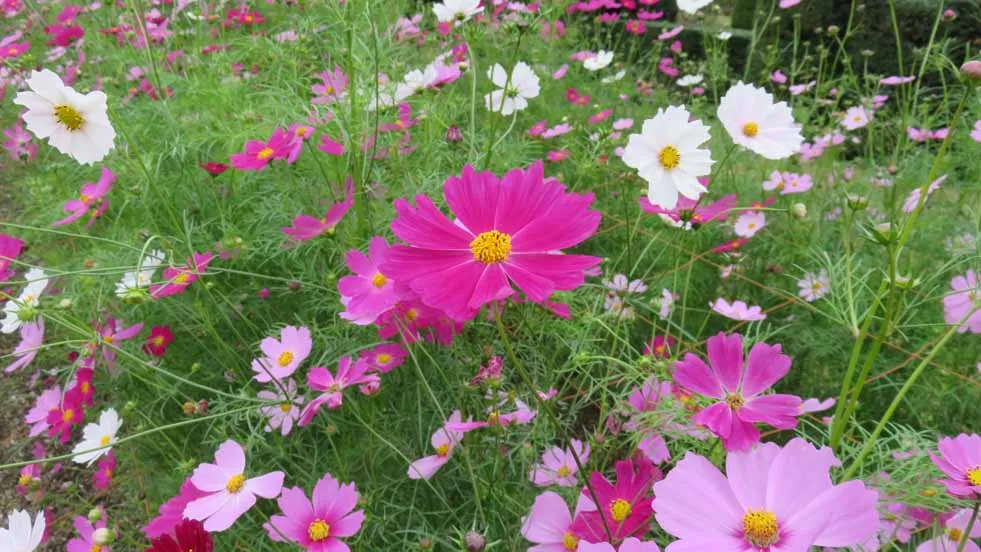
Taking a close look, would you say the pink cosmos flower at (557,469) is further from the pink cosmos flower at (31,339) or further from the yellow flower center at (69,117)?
the pink cosmos flower at (31,339)

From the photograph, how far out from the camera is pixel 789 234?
152cm

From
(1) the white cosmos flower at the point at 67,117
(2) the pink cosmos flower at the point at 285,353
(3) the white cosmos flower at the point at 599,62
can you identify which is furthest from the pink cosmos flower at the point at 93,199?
(3) the white cosmos flower at the point at 599,62

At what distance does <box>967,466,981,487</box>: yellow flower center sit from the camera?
549 millimetres

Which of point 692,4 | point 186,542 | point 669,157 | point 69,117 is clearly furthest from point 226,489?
point 692,4

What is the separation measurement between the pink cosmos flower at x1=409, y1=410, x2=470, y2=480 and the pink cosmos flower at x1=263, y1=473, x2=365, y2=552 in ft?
0.30

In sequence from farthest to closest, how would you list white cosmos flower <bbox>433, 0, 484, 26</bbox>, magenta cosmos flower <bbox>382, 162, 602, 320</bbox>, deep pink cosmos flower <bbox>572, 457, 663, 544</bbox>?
white cosmos flower <bbox>433, 0, 484, 26</bbox> → deep pink cosmos flower <bbox>572, 457, 663, 544</bbox> → magenta cosmos flower <bbox>382, 162, 602, 320</bbox>

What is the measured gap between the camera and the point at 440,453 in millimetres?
851

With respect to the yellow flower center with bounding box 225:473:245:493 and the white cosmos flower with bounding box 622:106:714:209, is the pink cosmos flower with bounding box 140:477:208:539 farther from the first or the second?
the white cosmos flower with bounding box 622:106:714:209

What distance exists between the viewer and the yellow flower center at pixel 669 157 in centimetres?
76

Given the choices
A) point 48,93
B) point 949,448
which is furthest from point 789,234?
point 48,93

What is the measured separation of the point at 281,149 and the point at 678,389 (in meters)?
0.67

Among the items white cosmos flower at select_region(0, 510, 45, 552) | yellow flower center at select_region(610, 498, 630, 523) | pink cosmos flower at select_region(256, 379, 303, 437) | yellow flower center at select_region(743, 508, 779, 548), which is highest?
pink cosmos flower at select_region(256, 379, 303, 437)

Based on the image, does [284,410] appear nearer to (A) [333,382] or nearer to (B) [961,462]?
(A) [333,382]

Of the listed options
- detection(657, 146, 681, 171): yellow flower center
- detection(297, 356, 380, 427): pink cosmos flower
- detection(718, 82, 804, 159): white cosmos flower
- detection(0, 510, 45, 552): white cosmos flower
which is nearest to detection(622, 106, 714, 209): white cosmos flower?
detection(657, 146, 681, 171): yellow flower center
